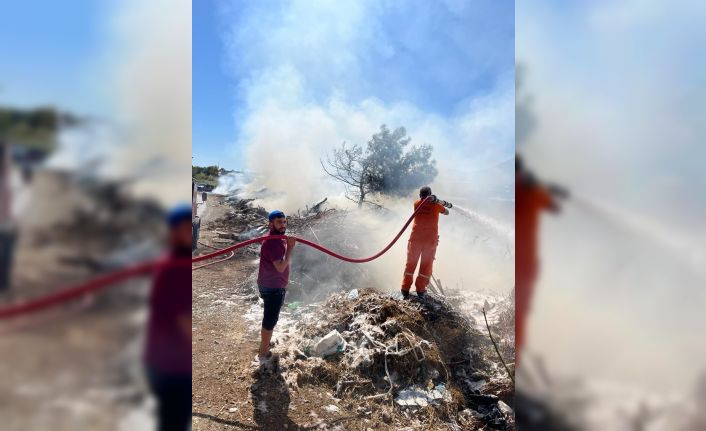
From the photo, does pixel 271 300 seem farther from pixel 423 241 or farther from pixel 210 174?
pixel 210 174

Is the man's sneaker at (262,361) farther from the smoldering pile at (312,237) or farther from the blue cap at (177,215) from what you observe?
the blue cap at (177,215)

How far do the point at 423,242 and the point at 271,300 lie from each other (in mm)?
2520

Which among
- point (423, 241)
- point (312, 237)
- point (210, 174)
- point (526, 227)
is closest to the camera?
point (526, 227)

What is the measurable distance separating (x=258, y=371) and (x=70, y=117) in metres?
3.40

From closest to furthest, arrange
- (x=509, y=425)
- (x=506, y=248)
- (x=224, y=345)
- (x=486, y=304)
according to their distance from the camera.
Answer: (x=509, y=425) < (x=224, y=345) < (x=486, y=304) < (x=506, y=248)

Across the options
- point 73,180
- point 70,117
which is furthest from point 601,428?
point 70,117

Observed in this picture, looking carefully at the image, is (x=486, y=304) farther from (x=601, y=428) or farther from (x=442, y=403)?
(x=601, y=428)

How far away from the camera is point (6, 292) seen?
93cm

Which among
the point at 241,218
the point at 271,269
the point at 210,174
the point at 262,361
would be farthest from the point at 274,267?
the point at 210,174

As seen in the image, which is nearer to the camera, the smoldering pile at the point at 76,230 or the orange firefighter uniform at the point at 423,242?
the smoldering pile at the point at 76,230

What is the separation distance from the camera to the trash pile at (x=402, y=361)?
370cm

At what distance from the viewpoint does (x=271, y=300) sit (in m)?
3.52

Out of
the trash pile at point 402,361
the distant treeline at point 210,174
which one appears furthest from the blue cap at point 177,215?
the distant treeline at point 210,174

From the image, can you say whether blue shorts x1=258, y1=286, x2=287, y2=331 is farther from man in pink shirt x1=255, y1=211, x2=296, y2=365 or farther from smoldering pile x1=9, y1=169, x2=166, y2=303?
smoldering pile x1=9, y1=169, x2=166, y2=303
